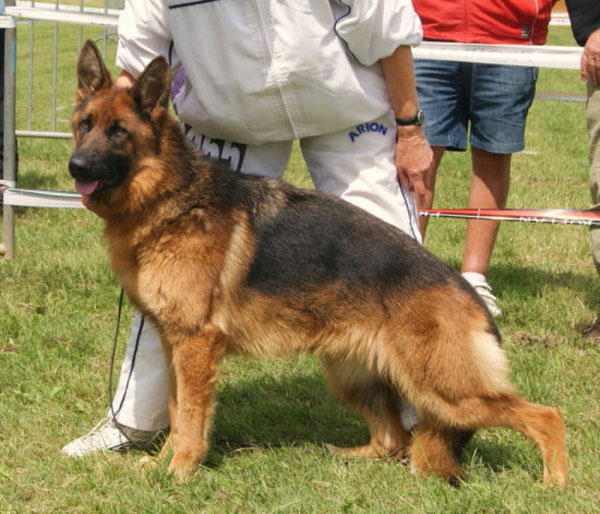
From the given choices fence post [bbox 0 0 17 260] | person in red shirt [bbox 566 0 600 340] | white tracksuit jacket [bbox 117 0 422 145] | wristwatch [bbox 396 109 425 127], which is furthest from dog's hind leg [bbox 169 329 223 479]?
fence post [bbox 0 0 17 260]

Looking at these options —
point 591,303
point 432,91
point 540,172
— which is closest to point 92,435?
point 432,91

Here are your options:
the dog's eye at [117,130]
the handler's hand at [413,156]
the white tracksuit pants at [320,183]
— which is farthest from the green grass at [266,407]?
the dog's eye at [117,130]

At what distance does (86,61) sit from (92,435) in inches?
61.9

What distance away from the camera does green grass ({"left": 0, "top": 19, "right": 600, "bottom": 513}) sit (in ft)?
11.3

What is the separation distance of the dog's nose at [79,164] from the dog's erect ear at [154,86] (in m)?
0.33

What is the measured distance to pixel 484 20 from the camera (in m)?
5.78

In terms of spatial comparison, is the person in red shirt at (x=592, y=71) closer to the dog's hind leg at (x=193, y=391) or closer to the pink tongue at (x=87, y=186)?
the dog's hind leg at (x=193, y=391)

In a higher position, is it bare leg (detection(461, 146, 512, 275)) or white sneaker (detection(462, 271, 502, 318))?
bare leg (detection(461, 146, 512, 275))

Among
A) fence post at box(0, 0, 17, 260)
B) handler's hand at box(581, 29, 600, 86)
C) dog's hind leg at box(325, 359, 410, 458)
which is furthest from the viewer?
fence post at box(0, 0, 17, 260)

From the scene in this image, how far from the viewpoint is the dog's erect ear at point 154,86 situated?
347cm

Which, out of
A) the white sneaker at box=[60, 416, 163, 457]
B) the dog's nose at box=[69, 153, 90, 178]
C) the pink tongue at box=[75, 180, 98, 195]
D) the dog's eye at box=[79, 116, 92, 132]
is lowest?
the white sneaker at box=[60, 416, 163, 457]

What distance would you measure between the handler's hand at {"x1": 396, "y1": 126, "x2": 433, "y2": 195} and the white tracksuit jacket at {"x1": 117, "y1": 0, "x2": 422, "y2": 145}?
0.15m

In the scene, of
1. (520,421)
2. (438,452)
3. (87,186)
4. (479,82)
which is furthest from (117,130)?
(479,82)

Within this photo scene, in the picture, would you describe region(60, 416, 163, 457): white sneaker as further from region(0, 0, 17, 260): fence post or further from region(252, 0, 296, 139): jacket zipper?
region(0, 0, 17, 260): fence post
